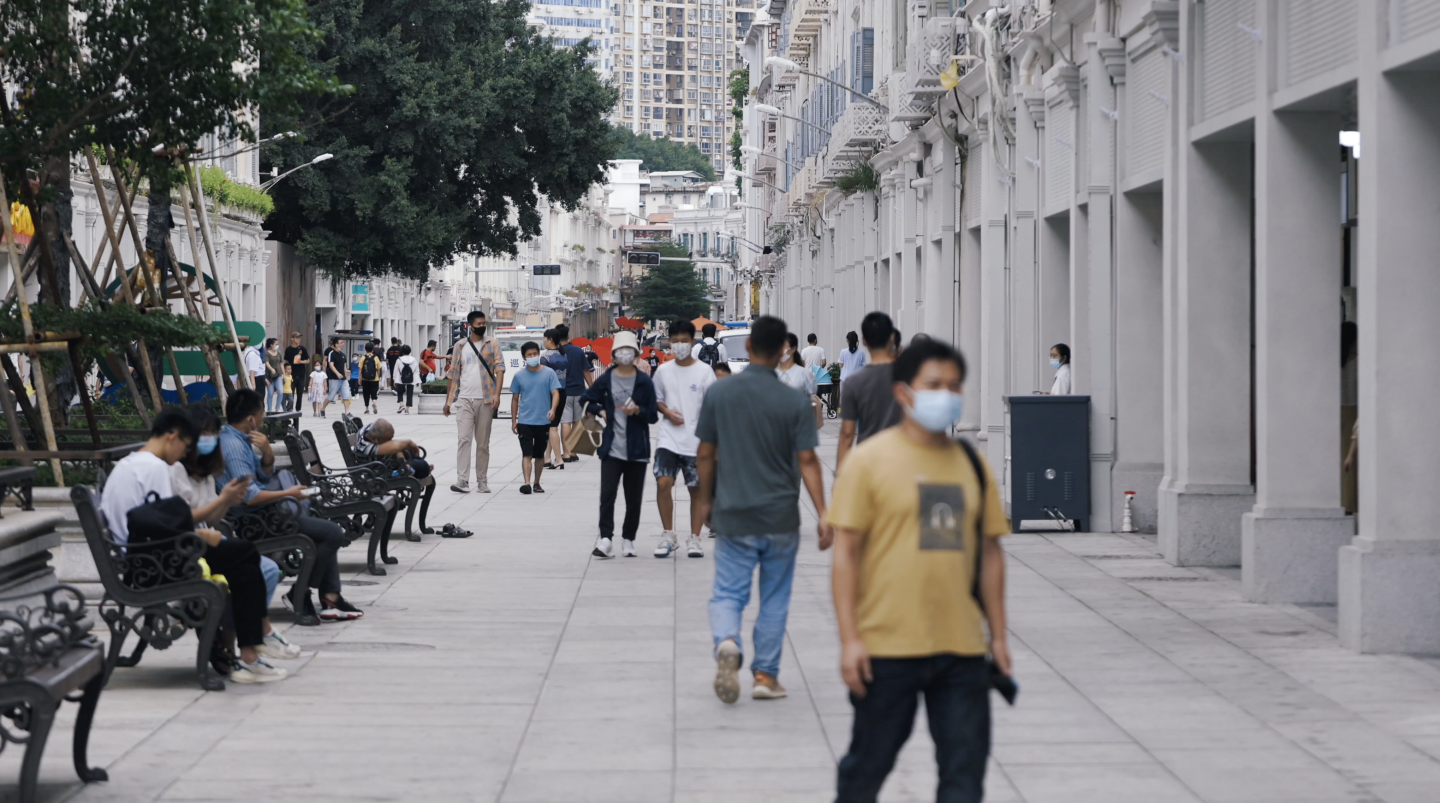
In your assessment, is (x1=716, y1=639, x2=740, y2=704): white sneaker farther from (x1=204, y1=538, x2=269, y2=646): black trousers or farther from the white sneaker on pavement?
the white sneaker on pavement

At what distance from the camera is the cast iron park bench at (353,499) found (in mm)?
13164

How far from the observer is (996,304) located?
22938 millimetres

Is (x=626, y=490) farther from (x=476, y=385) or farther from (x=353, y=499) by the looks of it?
(x=476, y=385)

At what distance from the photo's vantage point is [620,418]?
47.3 feet

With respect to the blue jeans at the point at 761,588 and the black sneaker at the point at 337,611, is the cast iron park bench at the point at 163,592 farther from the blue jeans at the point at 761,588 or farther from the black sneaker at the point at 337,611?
the black sneaker at the point at 337,611

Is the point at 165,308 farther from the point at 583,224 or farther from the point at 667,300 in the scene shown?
the point at 583,224

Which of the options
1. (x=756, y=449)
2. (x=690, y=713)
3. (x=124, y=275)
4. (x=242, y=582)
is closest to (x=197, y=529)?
(x=242, y=582)

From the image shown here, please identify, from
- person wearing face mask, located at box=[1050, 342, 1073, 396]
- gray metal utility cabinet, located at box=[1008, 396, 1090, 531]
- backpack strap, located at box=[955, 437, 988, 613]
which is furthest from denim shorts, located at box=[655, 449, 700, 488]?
backpack strap, located at box=[955, 437, 988, 613]

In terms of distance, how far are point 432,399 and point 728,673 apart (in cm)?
3774

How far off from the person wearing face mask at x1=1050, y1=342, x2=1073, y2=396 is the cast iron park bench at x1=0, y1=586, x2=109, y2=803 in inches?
485

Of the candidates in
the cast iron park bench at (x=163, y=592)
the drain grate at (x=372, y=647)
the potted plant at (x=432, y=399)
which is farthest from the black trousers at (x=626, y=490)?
the potted plant at (x=432, y=399)

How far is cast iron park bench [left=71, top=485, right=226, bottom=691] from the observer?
340 inches

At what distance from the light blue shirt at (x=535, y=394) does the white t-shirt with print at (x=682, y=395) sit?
260 inches

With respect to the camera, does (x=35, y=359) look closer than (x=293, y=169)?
Yes
